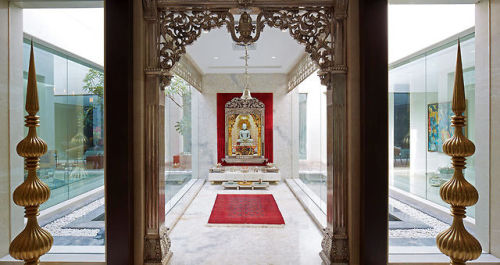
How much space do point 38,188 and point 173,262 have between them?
7.13 feet

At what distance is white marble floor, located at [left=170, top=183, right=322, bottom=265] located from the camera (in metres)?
2.83

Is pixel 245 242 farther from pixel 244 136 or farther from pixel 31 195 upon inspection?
pixel 244 136

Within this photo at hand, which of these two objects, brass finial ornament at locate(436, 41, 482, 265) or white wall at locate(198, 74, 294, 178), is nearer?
brass finial ornament at locate(436, 41, 482, 265)

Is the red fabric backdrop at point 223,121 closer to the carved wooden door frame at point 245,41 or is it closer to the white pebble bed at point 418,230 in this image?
the white pebble bed at point 418,230

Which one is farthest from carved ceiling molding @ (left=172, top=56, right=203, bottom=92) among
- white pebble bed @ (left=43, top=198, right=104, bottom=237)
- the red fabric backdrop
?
white pebble bed @ (left=43, top=198, right=104, bottom=237)

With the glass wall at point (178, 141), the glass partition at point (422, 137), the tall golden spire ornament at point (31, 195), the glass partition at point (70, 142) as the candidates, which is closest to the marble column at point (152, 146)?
the glass partition at point (70, 142)

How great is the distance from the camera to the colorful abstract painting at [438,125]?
307 centimetres

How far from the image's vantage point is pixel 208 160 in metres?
7.38

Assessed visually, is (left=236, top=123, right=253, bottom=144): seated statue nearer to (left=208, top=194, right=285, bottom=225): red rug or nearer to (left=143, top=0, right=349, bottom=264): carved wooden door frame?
(left=208, top=194, right=285, bottom=225): red rug

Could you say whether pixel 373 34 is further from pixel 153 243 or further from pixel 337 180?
pixel 153 243

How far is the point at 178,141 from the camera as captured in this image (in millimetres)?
5258

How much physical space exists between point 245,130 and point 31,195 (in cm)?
652

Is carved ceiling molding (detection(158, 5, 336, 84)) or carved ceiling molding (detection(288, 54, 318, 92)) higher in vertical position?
carved ceiling molding (detection(288, 54, 318, 92))

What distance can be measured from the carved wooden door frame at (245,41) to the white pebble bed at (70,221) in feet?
3.04
